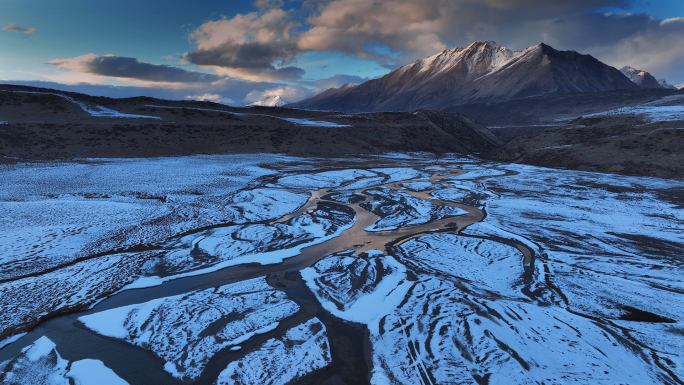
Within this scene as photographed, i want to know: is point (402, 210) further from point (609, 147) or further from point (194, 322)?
point (609, 147)

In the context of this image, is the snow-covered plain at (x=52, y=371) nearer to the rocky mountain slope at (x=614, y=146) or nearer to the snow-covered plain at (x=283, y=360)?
the snow-covered plain at (x=283, y=360)

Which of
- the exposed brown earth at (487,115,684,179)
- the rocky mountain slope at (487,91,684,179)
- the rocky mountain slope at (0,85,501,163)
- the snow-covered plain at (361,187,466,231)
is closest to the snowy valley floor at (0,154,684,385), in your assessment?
the snow-covered plain at (361,187,466,231)

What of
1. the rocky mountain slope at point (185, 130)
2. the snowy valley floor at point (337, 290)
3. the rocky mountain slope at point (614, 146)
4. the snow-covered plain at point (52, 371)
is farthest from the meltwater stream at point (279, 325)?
the rocky mountain slope at point (185, 130)

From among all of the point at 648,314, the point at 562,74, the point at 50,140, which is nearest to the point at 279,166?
the point at 50,140

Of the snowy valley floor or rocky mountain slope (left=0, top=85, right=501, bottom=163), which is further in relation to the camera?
rocky mountain slope (left=0, top=85, right=501, bottom=163)

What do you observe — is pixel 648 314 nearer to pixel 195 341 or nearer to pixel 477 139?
pixel 195 341

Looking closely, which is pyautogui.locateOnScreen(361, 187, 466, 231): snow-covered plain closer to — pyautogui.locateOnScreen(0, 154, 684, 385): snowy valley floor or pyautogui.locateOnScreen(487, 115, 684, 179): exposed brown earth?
pyautogui.locateOnScreen(0, 154, 684, 385): snowy valley floor
